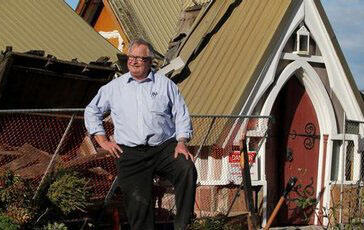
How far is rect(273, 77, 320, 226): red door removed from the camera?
14.0m

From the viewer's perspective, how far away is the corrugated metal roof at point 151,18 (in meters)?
16.9

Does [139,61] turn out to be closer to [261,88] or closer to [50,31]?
[261,88]

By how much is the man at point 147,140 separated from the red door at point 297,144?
737 cm

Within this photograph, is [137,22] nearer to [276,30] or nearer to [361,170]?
[276,30]

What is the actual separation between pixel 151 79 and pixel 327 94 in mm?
7830

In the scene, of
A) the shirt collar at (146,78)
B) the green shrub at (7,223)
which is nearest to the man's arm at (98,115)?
the shirt collar at (146,78)

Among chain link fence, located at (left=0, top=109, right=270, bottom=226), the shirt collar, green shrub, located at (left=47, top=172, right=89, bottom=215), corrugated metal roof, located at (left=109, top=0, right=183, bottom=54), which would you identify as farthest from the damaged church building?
the shirt collar

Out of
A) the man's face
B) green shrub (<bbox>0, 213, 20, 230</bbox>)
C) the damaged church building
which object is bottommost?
green shrub (<bbox>0, 213, 20, 230</bbox>)

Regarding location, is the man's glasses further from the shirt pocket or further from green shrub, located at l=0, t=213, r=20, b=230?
green shrub, located at l=0, t=213, r=20, b=230

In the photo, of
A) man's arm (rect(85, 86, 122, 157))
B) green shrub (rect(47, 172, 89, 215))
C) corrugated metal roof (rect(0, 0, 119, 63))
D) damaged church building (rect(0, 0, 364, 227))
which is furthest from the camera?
corrugated metal roof (rect(0, 0, 119, 63))

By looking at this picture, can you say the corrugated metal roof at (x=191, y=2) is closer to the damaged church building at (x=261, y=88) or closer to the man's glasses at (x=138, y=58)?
the damaged church building at (x=261, y=88)

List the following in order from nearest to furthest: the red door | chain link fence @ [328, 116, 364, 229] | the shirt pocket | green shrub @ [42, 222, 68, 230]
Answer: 1. the shirt pocket
2. green shrub @ [42, 222, 68, 230]
3. chain link fence @ [328, 116, 364, 229]
4. the red door

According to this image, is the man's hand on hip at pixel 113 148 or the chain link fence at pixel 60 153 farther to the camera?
the chain link fence at pixel 60 153

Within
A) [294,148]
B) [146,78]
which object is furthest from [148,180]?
[294,148]
